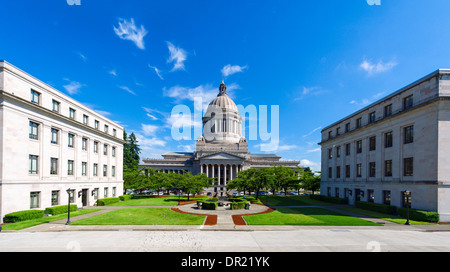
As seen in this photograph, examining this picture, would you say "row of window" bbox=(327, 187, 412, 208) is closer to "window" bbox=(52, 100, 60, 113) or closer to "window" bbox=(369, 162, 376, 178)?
"window" bbox=(369, 162, 376, 178)

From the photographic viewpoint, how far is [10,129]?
23391 millimetres

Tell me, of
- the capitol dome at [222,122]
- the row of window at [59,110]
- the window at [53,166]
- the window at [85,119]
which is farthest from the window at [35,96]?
the capitol dome at [222,122]

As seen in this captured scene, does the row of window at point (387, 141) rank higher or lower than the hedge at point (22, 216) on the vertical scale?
higher

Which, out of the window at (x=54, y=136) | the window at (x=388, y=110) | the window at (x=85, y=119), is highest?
the window at (x=388, y=110)

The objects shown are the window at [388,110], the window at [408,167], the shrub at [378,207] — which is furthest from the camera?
the window at [388,110]

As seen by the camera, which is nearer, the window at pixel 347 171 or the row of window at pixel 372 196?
the row of window at pixel 372 196

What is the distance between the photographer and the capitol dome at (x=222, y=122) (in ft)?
363

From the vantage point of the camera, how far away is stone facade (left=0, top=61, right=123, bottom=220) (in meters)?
23.1

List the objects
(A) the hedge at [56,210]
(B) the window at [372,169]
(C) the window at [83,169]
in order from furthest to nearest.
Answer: (C) the window at [83,169]
(B) the window at [372,169]
(A) the hedge at [56,210]

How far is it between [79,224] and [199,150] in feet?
265

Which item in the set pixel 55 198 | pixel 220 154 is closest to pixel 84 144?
pixel 55 198

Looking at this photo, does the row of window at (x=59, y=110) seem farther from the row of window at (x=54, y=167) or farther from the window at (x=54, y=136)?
the row of window at (x=54, y=167)
